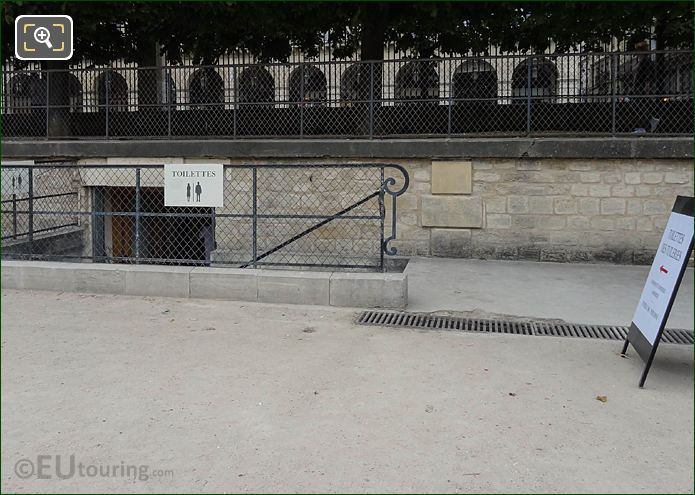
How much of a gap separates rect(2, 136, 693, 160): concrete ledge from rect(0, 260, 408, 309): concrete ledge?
3494mm

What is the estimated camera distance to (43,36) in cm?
802

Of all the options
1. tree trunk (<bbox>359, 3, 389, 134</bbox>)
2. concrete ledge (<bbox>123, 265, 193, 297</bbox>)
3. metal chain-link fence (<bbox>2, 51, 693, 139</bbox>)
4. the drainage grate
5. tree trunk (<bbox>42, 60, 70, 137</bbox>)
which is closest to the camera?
the drainage grate

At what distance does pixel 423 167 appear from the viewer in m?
9.88

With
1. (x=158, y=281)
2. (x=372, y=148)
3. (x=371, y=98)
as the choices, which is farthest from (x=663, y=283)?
(x=371, y=98)

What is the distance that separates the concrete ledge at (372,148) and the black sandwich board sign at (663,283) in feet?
15.0

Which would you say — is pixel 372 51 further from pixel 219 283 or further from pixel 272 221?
pixel 219 283

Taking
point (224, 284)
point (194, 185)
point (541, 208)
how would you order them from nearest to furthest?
1. point (224, 284)
2. point (194, 185)
3. point (541, 208)

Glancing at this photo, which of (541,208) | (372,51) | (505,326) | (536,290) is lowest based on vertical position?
(505,326)

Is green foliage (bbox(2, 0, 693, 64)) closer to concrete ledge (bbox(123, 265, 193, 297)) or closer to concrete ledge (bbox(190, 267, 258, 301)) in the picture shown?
concrete ledge (bbox(123, 265, 193, 297))

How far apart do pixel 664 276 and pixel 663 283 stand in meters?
0.06

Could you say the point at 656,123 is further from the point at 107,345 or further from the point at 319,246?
the point at 107,345

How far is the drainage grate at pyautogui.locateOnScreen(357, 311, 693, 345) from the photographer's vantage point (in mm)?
5840

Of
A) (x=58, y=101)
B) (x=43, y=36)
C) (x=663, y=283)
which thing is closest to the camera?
(x=663, y=283)

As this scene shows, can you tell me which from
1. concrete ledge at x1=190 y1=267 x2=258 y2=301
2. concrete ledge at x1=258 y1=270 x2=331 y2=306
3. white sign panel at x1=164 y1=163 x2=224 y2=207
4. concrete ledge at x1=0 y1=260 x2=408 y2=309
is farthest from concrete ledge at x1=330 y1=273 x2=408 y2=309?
white sign panel at x1=164 y1=163 x2=224 y2=207
